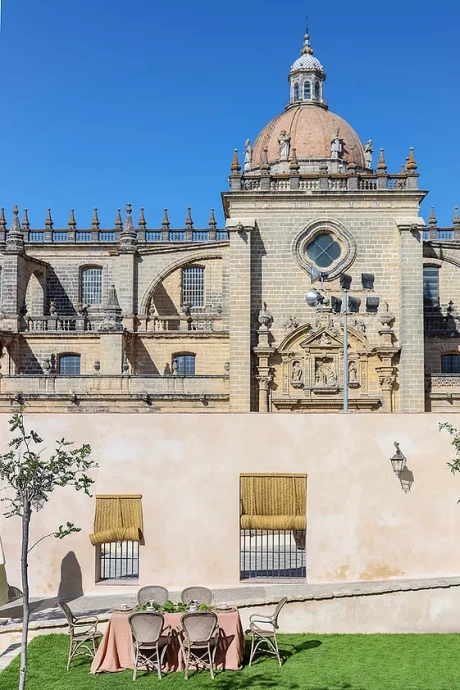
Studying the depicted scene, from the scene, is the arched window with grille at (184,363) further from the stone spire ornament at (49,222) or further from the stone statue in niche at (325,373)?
the stone spire ornament at (49,222)

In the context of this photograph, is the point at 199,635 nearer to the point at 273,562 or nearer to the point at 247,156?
the point at 273,562

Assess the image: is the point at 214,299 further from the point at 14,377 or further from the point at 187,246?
the point at 14,377

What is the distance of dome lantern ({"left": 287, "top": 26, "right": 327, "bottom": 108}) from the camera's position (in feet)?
153

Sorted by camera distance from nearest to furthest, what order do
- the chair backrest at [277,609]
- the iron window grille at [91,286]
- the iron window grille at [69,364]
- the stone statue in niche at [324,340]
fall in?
the chair backrest at [277,609], the stone statue in niche at [324,340], the iron window grille at [69,364], the iron window grille at [91,286]

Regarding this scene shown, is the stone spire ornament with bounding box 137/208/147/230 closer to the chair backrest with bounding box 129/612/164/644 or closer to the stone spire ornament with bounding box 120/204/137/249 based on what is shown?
the stone spire ornament with bounding box 120/204/137/249

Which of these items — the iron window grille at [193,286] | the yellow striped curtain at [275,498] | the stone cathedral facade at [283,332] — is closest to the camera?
the yellow striped curtain at [275,498]

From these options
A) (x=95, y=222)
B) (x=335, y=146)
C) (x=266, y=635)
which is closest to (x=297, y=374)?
(x=266, y=635)

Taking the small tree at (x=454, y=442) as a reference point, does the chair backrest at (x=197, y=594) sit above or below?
below

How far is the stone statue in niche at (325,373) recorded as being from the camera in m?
27.7

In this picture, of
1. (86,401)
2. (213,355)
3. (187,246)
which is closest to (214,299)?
(187,246)

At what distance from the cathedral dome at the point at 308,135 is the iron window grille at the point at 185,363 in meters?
16.5

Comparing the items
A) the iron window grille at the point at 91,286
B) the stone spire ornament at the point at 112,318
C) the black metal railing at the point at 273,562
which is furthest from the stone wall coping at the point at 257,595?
the iron window grille at the point at 91,286

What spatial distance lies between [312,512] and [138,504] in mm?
3246

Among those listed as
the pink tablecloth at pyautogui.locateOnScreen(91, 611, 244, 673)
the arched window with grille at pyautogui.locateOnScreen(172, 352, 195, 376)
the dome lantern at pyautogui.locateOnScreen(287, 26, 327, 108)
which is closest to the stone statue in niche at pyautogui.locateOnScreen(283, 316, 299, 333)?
the arched window with grille at pyautogui.locateOnScreen(172, 352, 195, 376)
